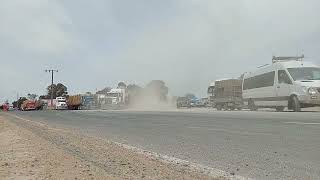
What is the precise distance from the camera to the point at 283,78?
33062mm

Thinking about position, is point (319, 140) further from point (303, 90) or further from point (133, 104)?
point (133, 104)

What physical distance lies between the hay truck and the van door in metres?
10.8

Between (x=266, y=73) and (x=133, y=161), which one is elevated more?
(x=266, y=73)

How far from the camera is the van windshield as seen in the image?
102ft

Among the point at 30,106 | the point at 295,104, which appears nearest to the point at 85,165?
the point at 295,104

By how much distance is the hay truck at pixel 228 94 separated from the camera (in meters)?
46.0

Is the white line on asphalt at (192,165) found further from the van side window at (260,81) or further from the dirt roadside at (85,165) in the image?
the van side window at (260,81)

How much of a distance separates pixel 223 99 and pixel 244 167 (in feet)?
127

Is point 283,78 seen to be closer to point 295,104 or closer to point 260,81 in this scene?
point 295,104

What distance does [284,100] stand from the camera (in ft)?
107

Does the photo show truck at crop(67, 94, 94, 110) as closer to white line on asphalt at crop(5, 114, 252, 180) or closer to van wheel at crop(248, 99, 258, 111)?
van wheel at crop(248, 99, 258, 111)

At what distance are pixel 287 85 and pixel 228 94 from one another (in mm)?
15953

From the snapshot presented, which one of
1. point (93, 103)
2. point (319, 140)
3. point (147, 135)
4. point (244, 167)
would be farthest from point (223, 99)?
point (93, 103)

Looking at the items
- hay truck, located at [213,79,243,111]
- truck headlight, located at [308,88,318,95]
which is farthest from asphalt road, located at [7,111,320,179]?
hay truck, located at [213,79,243,111]
